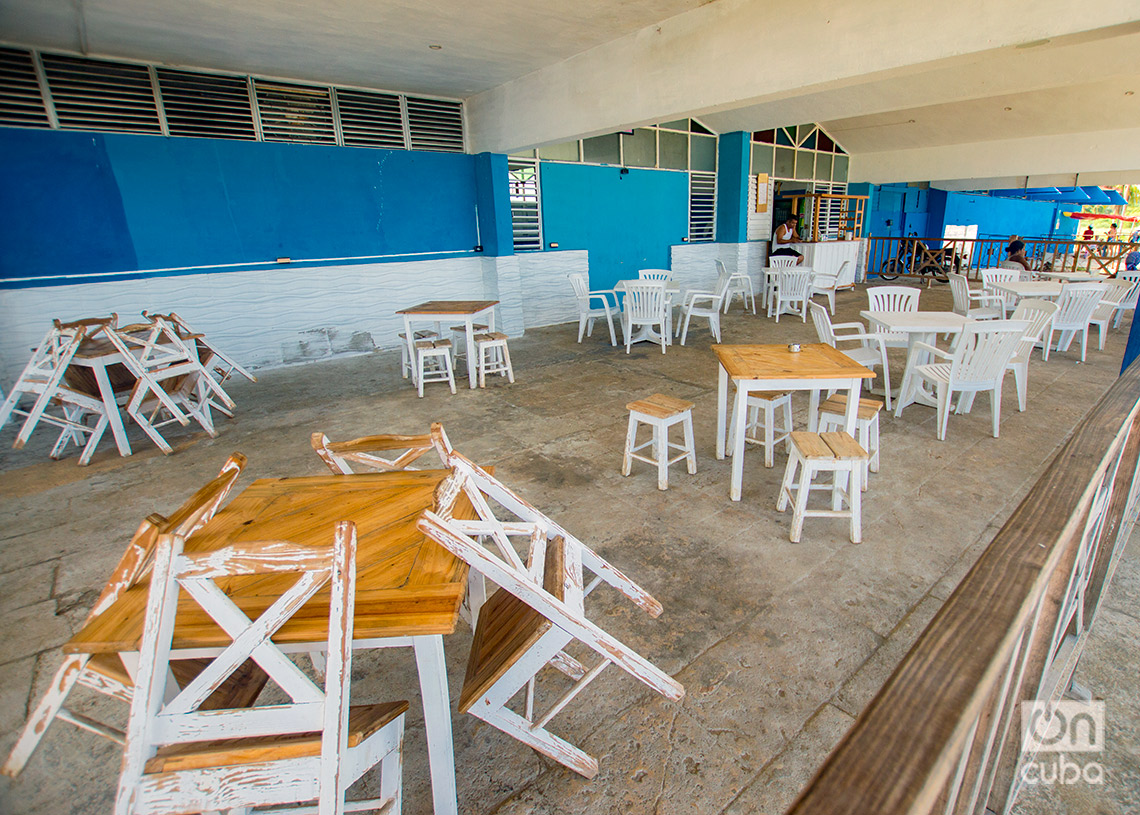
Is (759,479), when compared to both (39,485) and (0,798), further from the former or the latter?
(39,485)

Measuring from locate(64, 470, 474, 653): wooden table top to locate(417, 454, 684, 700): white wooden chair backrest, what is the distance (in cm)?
9

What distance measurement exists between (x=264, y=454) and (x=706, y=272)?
920 centimetres

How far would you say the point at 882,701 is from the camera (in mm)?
532

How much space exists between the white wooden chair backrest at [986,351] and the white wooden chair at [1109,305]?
12.5ft

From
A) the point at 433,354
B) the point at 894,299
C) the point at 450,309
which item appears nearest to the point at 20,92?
the point at 450,309

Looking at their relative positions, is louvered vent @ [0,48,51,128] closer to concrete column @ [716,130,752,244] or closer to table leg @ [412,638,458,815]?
table leg @ [412,638,458,815]

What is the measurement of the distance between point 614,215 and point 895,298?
5.20m

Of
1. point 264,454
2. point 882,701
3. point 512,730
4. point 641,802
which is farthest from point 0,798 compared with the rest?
point 264,454

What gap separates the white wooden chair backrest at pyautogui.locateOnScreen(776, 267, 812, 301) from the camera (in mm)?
8328

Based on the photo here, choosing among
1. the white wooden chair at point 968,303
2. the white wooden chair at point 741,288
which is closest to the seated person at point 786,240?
the white wooden chair at point 741,288

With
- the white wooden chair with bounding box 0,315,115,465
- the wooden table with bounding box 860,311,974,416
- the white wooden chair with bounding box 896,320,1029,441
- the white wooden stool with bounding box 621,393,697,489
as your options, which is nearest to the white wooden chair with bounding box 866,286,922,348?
the wooden table with bounding box 860,311,974,416

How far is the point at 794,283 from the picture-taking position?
849 cm

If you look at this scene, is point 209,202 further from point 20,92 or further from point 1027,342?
point 1027,342

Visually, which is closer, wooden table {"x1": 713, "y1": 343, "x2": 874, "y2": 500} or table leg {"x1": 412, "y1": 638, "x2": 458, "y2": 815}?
table leg {"x1": 412, "y1": 638, "x2": 458, "y2": 815}
